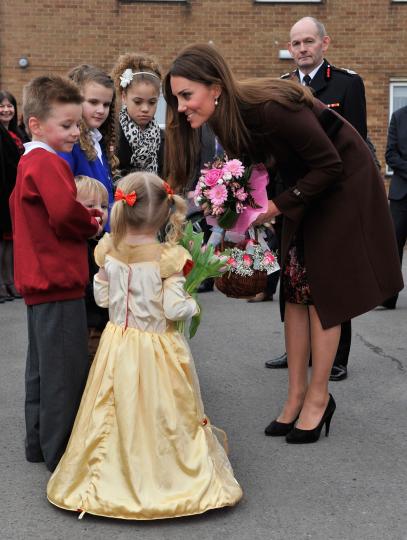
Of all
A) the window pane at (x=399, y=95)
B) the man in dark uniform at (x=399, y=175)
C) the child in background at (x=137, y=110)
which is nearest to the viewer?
the child in background at (x=137, y=110)

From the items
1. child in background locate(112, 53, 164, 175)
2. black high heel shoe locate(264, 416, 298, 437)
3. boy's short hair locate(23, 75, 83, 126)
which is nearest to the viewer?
boy's short hair locate(23, 75, 83, 126)

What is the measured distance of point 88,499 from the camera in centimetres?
382

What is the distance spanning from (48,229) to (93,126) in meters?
0.96

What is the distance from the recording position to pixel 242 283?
458 cm

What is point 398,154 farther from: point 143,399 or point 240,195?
point 143,399

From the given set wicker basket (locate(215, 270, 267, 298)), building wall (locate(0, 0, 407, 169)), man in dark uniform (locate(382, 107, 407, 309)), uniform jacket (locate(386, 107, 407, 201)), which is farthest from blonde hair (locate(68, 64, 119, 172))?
building wall (locate(0, 0, 407, 169))

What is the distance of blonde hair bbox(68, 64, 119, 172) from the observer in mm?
4793

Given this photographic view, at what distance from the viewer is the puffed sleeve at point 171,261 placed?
3.97 meters

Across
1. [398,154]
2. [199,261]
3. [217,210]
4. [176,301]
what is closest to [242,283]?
Result: [199,261]

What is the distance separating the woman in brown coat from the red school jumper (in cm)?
64

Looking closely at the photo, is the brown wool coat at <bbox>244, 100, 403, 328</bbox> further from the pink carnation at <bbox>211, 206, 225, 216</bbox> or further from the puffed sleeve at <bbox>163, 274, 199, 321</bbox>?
the puffed sleeve at <bbox>163, 274, 199, 321</bbox>

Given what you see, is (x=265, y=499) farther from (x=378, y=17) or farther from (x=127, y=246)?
(x=378, y=17)

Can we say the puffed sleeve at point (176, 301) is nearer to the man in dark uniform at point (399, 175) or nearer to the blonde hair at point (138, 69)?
the blonde hair at point (138, 69)

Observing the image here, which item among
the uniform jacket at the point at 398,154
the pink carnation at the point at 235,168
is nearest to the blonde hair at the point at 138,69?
the pink carnation at the point at 235,168
